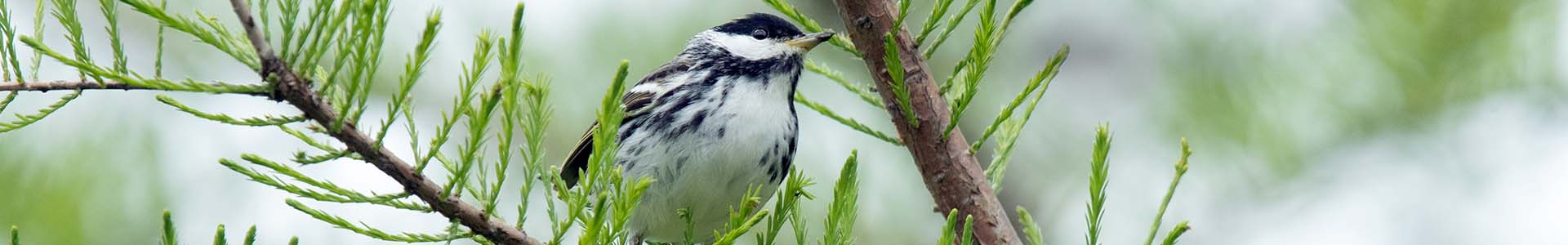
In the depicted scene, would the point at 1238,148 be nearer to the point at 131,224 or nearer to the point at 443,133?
the point at 443,133

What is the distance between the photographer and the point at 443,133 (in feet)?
4.14

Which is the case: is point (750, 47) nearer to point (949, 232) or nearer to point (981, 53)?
point (981, 53)

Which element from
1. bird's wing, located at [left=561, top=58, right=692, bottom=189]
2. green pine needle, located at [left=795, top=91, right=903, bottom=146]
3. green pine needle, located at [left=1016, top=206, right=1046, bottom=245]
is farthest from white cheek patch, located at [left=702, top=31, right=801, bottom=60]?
green pine needle, located at [left=1016, top=206, right=1046, bottom=245]

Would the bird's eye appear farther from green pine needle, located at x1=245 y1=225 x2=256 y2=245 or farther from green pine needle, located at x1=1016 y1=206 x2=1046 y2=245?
green pine needle, located at x1=245 y1=225 x2=256 y2=245

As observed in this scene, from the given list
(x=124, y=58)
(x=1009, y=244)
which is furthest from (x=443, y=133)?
(x=1009, y=244)

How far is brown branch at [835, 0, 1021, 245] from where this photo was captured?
1910 millimetres

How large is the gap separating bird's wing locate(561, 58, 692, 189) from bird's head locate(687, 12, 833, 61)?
11 centimetres

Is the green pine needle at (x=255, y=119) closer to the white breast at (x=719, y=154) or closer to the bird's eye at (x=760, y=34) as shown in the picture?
the white breast at (x=719, y=154)

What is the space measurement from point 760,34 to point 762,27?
0.07ft

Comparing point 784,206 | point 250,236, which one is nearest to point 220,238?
point 250,236

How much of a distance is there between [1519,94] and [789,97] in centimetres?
138

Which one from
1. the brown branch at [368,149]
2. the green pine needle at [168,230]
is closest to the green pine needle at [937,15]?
the brown branch at [368,149]

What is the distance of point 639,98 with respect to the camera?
2.56 m

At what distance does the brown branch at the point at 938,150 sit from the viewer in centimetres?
191
